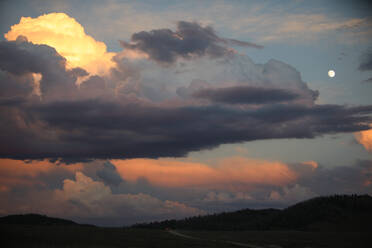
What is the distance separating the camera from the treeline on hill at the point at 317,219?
357ft

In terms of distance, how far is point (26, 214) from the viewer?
158750 mm

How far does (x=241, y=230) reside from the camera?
390ft

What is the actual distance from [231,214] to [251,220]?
43.4 ft

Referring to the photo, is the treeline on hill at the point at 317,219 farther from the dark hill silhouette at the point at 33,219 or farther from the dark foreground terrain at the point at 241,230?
the dark hill silhouette at the point at 33,219

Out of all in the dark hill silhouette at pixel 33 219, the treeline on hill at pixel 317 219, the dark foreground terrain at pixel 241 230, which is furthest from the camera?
the dark hill silhouette at pixel 33 219

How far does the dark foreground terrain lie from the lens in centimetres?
6969

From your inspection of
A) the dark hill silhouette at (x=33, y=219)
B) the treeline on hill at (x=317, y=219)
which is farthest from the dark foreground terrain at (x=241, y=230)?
the dark hill silhouette at (x=33, y=219)

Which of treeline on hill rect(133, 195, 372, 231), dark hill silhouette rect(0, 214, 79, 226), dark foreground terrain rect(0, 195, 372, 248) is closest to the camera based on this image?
dark foreground terrain rect(0, 195, 372, 248)

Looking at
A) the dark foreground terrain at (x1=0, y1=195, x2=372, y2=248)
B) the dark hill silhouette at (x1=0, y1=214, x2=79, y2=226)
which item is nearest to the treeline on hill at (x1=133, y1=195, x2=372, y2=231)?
the dark foreground terrain at (x1=0, y1=195, x2=372, y2=248)

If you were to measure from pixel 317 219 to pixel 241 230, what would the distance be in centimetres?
2083

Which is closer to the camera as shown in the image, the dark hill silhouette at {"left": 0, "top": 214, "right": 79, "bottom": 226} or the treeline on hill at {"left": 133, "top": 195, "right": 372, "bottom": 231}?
the treeline on hill at {"left": 133, "top": 195, "right": 372, "bottom": 231}

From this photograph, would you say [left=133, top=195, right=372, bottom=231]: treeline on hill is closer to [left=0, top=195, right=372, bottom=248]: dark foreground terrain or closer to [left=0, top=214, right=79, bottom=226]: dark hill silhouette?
[left=0, top=195, right=372, bottom=248]: dark foreground terrain

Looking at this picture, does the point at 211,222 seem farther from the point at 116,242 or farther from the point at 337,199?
the point at 116,242

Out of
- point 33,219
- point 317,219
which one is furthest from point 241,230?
point 33,219
